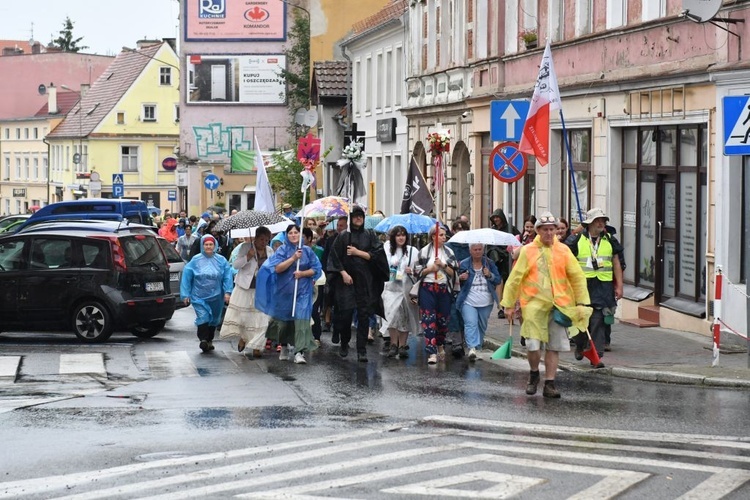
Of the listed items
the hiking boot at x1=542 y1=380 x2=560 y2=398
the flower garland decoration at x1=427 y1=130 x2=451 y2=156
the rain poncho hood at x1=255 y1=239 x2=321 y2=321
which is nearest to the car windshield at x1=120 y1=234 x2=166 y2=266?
the rain poncho hood at x1=255 y1=239 x2=321 y2=321

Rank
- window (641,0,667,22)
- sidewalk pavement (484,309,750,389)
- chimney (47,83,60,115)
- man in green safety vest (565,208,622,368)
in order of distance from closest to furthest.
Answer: sidewalk pavement (484,309,750,389) < man in green safety vest (565,208,622,368) < window (641,0,667,22) < chimney (47,83,60,115)

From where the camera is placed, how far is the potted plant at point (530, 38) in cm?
2769

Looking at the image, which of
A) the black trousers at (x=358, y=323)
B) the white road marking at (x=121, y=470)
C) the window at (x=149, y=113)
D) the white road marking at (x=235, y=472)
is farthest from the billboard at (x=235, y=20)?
the white road marking at (x=235, y=472)

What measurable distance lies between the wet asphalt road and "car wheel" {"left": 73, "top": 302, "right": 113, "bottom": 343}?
2.75 m

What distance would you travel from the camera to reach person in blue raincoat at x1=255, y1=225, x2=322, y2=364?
17.3m

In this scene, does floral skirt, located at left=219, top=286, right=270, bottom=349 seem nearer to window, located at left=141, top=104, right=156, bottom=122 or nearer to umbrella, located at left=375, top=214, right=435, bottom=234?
umbrella, located at left=375, top=214, right=435, bottom=234

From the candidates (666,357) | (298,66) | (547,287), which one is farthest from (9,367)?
(298,66)

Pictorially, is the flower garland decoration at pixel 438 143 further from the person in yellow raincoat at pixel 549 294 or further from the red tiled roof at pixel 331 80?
the red tiled roof at pixel 331 80

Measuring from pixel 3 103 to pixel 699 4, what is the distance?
9736cm

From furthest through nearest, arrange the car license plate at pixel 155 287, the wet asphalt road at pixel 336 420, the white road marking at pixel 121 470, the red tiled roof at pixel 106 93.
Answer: the red tiled roof at pixel 106 93 → the car license plate at pixel 155 287 → the wet asphalt road at pixel 336 420 → the white road marking at pixel 121 470

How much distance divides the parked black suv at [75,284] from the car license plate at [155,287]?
0.02 m

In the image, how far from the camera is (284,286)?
17562 mm

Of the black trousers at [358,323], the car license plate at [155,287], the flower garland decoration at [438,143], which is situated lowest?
the black trousers at [358,323]


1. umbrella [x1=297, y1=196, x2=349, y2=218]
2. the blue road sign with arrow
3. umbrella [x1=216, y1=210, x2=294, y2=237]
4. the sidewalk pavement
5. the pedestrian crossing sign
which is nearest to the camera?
the sidewalk pavement
